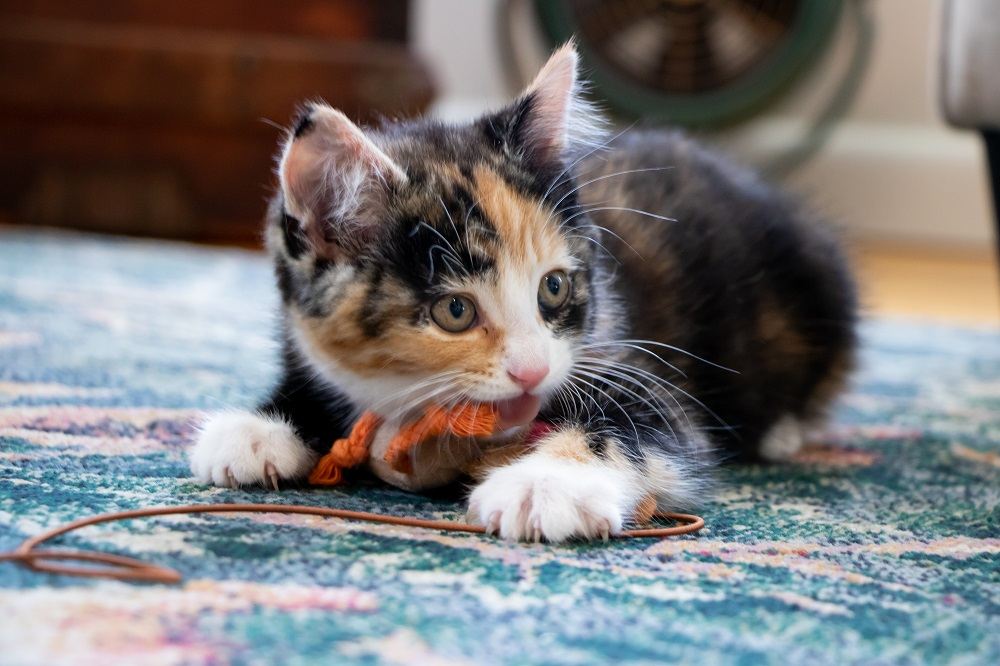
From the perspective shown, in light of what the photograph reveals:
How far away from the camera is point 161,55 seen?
3641 mm

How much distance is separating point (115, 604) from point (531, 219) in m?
0.62

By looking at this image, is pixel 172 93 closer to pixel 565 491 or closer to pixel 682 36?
pixel 682 36

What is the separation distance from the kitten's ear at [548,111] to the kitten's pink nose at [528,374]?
32cm

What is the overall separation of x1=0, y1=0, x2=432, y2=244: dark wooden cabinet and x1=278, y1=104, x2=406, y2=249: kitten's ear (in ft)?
8.04

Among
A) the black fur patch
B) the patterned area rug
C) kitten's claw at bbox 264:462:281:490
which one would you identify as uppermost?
the black fur patch

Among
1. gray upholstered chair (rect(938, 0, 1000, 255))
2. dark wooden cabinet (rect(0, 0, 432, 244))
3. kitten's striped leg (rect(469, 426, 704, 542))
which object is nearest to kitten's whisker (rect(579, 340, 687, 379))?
kitten's striped leg (rect(469, 426, 704, 542))

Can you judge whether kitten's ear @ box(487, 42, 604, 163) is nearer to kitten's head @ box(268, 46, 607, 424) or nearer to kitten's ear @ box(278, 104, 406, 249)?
kitten's head @ box(268, 46, 607, 424)

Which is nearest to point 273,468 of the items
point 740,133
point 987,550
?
point 987,550

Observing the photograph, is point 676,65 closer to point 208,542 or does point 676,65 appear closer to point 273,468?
point 273,468

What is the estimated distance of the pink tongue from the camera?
126 cm

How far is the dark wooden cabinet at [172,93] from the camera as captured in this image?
12.0 feet

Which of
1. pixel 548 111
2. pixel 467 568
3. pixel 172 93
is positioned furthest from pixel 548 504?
pixel 172 93

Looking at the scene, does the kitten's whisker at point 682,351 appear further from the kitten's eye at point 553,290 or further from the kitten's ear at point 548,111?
the kitten's ear at point 548,111

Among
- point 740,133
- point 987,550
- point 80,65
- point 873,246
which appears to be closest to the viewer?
point 987,550
